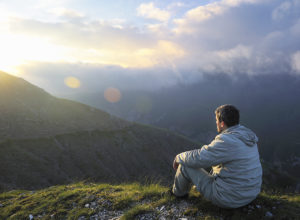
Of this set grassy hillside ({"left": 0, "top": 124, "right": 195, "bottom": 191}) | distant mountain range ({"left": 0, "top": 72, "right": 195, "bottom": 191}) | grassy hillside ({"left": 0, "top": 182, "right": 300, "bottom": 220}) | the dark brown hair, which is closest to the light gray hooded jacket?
the dark brown hair

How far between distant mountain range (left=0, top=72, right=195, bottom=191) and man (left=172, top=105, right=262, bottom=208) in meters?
19.4

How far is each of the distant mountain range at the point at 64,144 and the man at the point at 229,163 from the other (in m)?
19.4

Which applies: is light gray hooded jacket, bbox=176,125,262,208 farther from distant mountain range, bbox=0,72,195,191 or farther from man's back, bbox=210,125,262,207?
distant mountain range, bbox=0,72,195,191

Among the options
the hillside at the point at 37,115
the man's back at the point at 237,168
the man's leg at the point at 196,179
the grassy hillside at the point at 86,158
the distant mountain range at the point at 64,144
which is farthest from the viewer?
the hillside at the point at 37,115

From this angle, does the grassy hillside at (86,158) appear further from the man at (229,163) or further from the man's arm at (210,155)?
the man's arm at (210,155)

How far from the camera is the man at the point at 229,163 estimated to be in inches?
196

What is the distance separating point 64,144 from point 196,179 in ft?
147

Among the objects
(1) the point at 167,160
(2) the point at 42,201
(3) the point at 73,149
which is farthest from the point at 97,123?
(2) the point at 42,201

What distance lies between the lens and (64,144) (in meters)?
44.8

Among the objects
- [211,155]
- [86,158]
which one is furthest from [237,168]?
[86,158]

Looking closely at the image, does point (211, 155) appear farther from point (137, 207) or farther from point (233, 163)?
point (137, 207)

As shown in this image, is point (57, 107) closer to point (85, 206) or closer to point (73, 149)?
point (73, 149)

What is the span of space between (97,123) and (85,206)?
56.3m

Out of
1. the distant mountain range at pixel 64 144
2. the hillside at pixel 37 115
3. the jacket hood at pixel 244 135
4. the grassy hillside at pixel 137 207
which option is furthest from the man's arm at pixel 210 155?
the hillside at pixel 37 115
